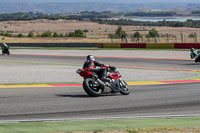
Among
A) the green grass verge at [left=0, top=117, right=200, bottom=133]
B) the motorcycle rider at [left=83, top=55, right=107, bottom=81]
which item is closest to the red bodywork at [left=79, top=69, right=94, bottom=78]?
the motorcycle rider at [left=83, top=55, right=107, bottom=81]

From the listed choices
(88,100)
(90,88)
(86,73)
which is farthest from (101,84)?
(88,100)

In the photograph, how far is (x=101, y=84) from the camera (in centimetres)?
1462

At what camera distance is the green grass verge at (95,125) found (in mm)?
9258

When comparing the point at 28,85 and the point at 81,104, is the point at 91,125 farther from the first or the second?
the point at 28,85

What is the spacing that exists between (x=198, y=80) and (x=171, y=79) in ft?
3.91

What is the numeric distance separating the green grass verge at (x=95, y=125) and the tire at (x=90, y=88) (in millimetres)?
3945

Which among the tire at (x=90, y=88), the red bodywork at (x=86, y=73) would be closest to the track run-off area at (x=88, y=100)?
the tire at (x=90, y=88)

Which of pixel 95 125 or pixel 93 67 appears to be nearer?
pixel 95 125

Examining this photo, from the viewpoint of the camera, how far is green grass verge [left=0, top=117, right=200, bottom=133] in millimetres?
9258

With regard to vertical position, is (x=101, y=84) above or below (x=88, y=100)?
above

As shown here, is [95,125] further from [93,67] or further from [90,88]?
[93,67]

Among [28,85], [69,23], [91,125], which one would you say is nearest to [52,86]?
[28,85]

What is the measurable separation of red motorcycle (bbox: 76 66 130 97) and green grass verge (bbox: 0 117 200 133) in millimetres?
4004

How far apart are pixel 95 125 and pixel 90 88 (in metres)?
4.64
